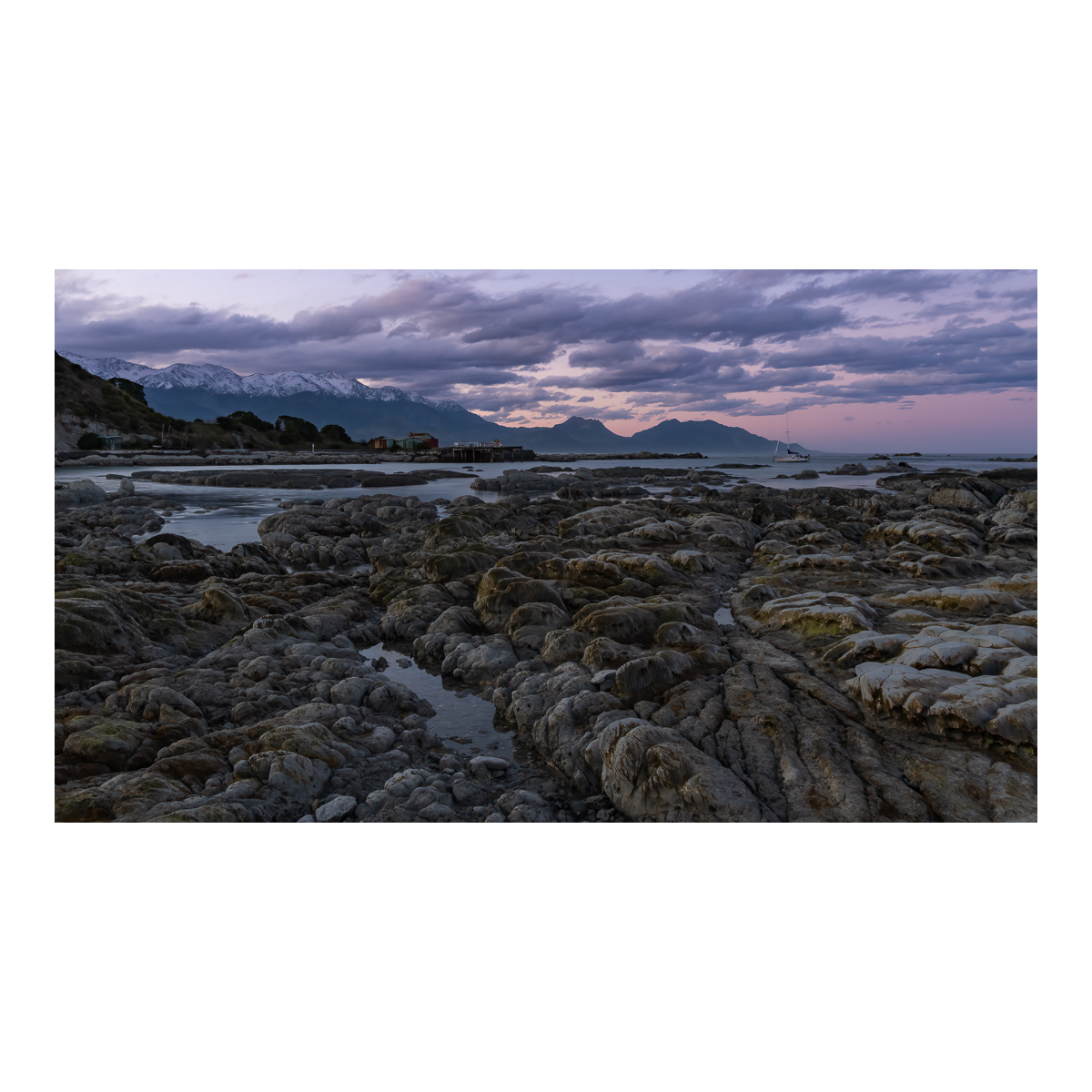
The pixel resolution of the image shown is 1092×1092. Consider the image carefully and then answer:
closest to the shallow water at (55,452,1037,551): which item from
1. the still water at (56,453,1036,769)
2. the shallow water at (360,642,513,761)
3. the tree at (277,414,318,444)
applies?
the still water at (56,453,1036,769)

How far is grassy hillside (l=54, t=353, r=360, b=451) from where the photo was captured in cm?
1545

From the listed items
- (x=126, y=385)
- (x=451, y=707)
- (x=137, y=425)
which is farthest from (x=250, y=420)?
(x=451, y=707)

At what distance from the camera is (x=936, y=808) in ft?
15.3

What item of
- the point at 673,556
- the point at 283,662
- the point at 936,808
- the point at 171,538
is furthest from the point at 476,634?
the point at 171,538

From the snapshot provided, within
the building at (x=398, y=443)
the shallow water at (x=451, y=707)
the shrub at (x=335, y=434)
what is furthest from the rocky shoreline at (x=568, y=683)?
the shrub at (x=335, y=434)

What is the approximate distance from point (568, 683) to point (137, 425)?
27009mm

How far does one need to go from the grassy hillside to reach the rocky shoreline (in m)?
3.40

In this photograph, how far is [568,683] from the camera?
21.9ft

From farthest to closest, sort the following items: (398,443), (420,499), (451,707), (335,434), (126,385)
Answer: (398,443) → (335,434) → (420,499) → (126,385) → (451,707)

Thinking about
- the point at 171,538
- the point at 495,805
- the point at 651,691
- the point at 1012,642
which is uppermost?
the point at 171,538

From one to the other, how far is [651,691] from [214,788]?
4196 mm

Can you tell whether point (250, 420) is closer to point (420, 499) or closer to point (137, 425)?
point (137, 425)

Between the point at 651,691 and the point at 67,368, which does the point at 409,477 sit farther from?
the point at 651,691

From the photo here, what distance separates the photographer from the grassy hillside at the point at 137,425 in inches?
608
